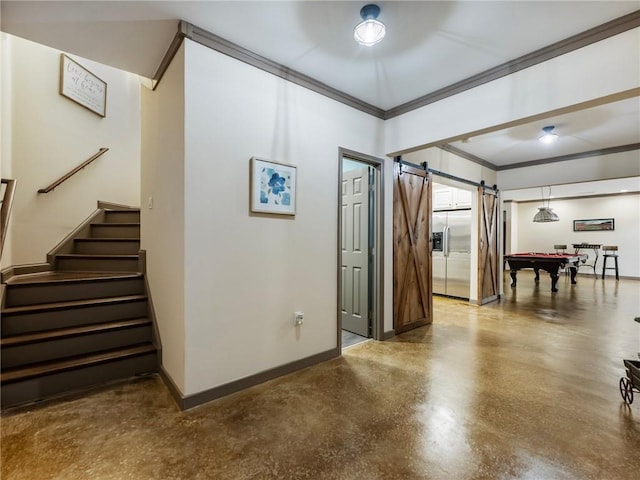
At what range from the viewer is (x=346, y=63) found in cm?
253

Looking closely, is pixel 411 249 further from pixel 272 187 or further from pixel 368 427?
pixel 368 427

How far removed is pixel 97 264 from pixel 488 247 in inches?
250

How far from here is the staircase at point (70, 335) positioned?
7.06 ft

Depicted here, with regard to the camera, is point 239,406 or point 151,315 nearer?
point 239,406

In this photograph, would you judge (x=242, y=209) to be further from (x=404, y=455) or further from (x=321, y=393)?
(x=404, y=455)

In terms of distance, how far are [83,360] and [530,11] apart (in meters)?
4.17

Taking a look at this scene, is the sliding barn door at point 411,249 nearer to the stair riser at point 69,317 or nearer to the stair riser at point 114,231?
the stair riser at point 69,317

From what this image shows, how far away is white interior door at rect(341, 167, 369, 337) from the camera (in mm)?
3584

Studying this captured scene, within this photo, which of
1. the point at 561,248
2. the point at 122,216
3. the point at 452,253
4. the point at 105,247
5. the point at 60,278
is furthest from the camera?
the point at 561,248

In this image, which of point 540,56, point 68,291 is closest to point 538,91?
point 540,56

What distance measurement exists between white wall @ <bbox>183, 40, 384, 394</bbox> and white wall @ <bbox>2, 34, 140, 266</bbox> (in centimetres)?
256

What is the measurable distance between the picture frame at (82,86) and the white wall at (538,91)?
420 cm

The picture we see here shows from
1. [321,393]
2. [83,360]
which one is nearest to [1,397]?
[83,360]

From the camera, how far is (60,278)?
9.72 feet
